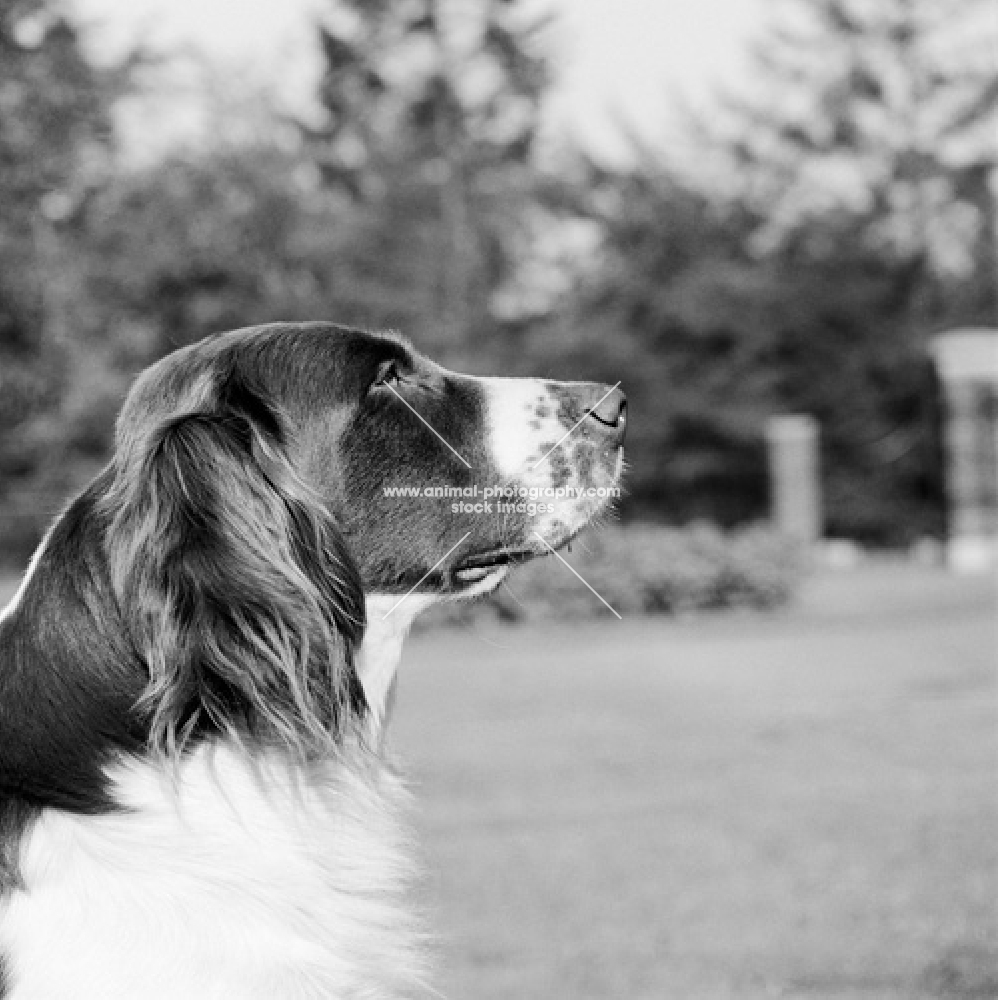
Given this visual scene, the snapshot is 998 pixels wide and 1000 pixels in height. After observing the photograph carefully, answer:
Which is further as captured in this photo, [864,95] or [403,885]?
[864,95]

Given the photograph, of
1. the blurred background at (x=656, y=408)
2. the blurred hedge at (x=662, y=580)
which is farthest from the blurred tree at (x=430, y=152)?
the blurred hedge at (x=662, y=580)

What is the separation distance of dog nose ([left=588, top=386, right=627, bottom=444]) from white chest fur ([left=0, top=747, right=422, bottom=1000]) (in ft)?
3.27

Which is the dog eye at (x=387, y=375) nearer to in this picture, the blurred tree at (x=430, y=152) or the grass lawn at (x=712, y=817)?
the grass lawn at (x=712, y=817)

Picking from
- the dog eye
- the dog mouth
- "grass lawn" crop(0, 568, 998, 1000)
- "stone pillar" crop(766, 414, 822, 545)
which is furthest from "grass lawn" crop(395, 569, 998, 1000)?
"stone pillar" crop(766, 414, 822, 545)

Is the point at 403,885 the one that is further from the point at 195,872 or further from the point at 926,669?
the point at 926,669

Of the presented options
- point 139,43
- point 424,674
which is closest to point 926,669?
point 424,674

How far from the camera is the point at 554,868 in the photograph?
23.7ft

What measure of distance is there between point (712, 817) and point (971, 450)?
16869mm

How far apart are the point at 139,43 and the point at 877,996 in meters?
18.0

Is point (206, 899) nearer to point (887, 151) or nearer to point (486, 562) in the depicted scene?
point (486, 562)

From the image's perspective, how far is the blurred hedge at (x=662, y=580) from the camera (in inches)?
693

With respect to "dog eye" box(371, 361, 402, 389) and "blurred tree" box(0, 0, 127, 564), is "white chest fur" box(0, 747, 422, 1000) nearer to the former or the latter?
"dog eye" box(371, 361, 402, 389)

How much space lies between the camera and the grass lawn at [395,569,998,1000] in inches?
226

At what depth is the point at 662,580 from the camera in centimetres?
1788
